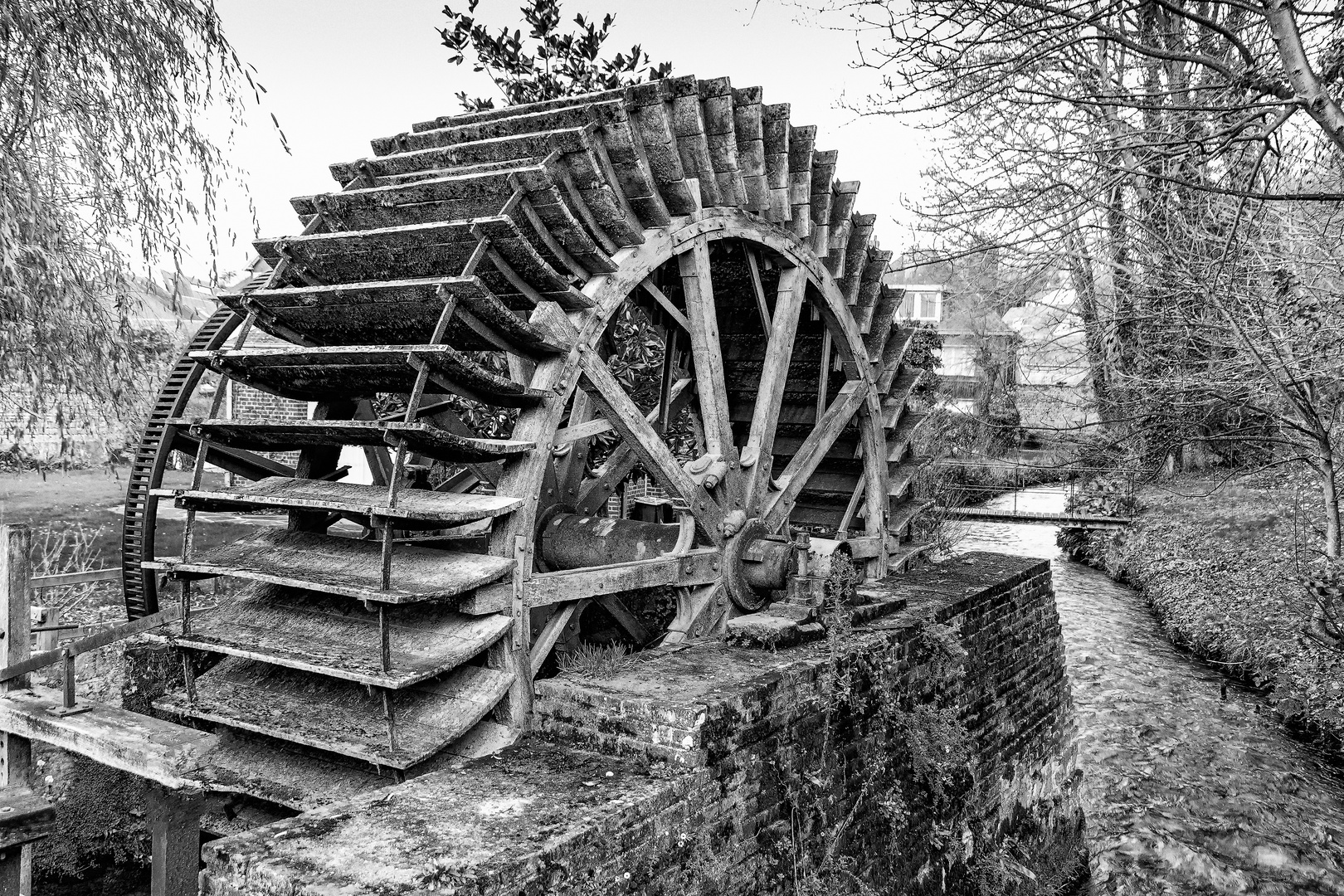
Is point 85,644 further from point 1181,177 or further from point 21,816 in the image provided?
point 1181,177

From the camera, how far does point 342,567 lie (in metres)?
4.30

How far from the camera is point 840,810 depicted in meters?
4.26

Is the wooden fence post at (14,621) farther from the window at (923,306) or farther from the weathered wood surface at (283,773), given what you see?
the window at (923,306)

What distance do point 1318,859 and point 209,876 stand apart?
21.6 ft

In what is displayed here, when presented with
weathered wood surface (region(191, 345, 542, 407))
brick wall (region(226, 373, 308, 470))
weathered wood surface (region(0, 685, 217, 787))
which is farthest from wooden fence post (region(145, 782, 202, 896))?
brick wall (region(226, 373, 308, 470))

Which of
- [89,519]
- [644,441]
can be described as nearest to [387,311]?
[644,441]

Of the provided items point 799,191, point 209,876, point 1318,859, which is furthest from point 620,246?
point 1318,859

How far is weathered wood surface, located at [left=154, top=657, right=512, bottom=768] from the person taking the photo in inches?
144

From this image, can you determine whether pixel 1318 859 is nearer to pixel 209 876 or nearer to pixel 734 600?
pixel 734 600

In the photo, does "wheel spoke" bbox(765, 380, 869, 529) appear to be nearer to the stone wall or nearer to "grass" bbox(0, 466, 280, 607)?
the stone wall

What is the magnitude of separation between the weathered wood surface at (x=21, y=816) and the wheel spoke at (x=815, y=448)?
12.0ft

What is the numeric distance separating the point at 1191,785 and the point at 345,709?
20.9 ft

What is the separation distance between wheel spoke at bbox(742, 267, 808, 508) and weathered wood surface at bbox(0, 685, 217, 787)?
311 cm

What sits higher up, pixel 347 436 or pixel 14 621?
pixel 347 436
